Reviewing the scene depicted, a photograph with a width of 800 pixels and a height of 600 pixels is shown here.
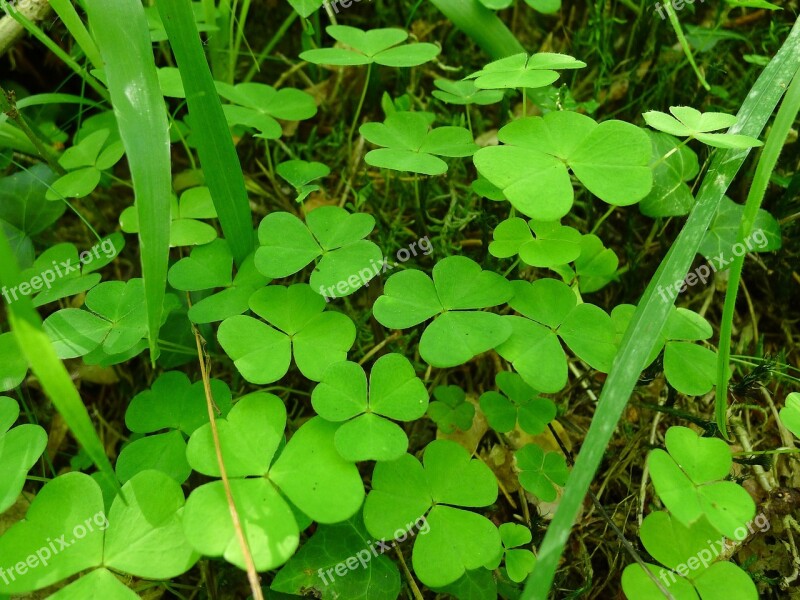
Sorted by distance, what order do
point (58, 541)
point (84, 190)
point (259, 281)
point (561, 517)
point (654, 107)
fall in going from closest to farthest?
1. point (561, 517)
2. point (58, 541)
3. point (259, 281)
4. point (84, 190)
5. point (654, 107)

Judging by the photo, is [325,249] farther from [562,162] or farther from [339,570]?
[339,570]

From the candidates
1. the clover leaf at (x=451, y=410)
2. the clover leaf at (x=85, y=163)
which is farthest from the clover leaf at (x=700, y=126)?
the clover leaf at (x=85, y=163)

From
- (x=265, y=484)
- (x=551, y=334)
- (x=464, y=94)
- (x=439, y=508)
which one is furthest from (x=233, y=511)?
(x=464, y=94)

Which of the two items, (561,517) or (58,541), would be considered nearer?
(561,517)

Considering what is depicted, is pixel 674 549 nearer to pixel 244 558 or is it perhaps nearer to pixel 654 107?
pixel 244 558

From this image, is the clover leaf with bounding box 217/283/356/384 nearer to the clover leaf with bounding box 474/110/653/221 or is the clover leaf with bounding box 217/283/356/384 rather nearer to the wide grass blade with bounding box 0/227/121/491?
the wide grass blade with bounding box 0/227/121/491

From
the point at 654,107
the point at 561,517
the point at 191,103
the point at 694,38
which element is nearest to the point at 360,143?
the point at 191,103

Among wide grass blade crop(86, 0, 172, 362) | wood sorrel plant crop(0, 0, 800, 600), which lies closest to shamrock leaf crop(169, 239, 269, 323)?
wood sorrel plant crop(0, 0, 800, 600)
